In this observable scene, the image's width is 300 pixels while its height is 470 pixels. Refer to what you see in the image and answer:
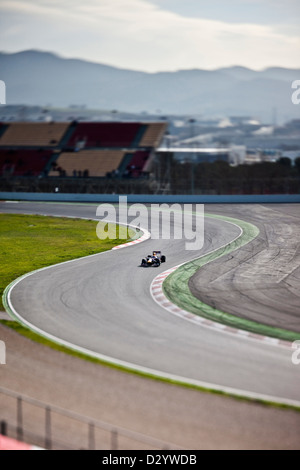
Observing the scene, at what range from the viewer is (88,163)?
71.7 m

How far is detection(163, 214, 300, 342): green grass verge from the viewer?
1798 centimetres

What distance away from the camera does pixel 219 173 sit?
7112 cm

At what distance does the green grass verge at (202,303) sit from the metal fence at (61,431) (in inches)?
288

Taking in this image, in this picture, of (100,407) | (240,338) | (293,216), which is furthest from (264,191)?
(100,407)

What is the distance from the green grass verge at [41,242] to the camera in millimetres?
29031

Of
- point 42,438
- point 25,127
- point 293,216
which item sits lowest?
point 42,438

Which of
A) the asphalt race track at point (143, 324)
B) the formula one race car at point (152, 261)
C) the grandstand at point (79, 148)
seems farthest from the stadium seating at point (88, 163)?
the formula one race car at point (152, 261)

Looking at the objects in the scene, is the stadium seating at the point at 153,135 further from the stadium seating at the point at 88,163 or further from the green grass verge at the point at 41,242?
the green grass verge at the point at 41,242

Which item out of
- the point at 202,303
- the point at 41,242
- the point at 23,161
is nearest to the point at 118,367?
the point at 202,303

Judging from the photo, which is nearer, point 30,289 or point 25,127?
point 30,289

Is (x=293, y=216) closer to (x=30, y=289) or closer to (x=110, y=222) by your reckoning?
(x=110, y=222)

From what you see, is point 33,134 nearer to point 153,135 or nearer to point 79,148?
point 79,148
